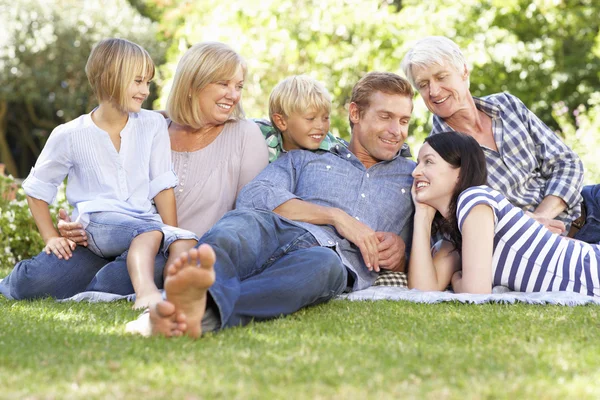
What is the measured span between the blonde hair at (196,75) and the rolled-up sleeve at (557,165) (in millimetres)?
1781

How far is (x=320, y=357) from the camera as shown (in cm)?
256

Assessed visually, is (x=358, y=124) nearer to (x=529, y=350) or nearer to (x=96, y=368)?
(x=529, y=350)

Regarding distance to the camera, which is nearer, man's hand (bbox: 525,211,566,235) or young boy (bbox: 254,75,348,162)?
man's hand (bbox: 525,211,566,235)

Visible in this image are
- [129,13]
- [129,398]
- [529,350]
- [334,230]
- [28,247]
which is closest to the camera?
[129,398]

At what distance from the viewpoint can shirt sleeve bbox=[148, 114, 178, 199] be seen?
4.27 metres

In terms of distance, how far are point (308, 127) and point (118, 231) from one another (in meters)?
1.22

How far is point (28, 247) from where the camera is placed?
6352 millimetres

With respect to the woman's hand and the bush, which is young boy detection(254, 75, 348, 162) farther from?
the bush

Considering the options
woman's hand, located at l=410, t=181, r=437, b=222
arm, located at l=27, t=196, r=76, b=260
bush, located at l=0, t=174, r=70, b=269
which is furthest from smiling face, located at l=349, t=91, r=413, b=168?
bush, located at l=0, t=174, r=70, b=269

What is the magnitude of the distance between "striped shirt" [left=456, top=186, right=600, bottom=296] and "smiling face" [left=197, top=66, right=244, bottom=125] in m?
1.44

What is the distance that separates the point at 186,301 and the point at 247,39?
285 inches

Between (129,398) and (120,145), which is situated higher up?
(120,145)

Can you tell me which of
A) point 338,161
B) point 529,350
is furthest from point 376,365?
point 338,161

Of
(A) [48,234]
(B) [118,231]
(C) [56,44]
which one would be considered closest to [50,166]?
(A) [48,234]
